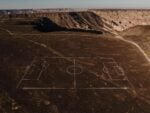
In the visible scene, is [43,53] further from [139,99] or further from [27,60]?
[139,99]

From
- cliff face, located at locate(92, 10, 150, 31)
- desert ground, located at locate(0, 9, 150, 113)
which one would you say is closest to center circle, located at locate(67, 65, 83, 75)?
desert ground, located at locate(0, 9, 150, 113)

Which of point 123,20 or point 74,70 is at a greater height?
point 74,70

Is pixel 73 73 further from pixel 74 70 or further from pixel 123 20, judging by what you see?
pixel 123 20

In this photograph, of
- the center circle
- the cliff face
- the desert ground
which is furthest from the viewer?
the cliff face

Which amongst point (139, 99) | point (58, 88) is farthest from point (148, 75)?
point (58, 88)

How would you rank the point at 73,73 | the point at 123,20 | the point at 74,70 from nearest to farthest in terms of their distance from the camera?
the point at 73,73 < the point at 74,70 < the point at 123,20

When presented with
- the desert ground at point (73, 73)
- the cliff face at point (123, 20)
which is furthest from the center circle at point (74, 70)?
the cliff face at point (123, 20)

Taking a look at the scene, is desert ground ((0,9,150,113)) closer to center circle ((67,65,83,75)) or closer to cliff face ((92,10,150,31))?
center circle ((67,65,83,75))

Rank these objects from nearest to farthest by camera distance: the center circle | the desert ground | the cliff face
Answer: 1. the desert ground
2. the center circle
3. the cliff face

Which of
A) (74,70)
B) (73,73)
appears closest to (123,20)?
(74,70)
